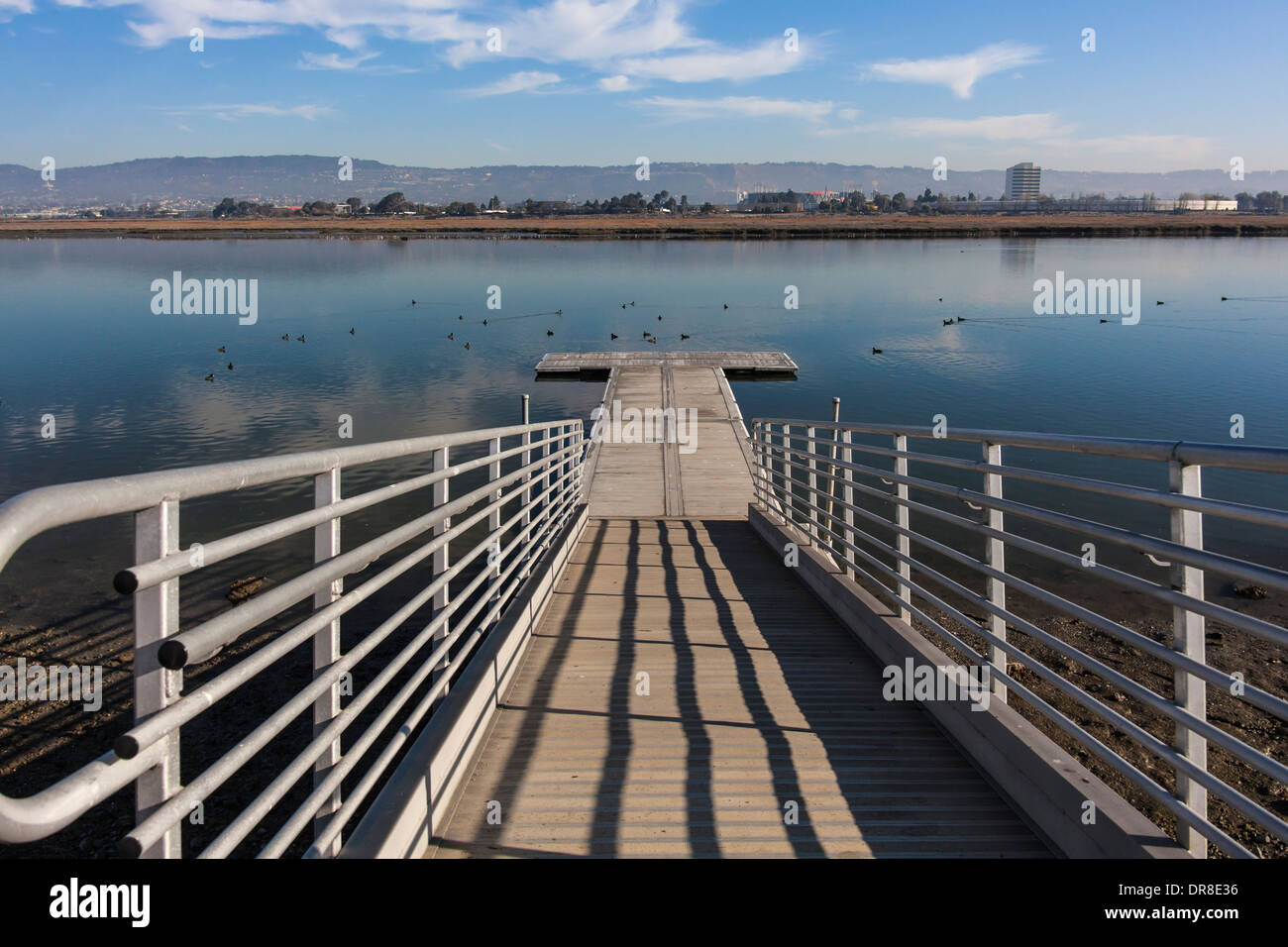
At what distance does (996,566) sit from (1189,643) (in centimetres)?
127

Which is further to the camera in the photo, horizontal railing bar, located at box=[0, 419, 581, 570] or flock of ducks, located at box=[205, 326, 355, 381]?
flock of ducks, located at box=[205, 326, 355, 381]

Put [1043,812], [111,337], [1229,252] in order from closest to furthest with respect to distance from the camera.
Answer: [1043,812]
[111,337]
[1229,252]

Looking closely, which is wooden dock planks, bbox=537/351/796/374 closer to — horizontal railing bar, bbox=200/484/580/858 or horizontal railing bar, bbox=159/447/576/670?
horizontal railing bar, bbox=200/484/580/858

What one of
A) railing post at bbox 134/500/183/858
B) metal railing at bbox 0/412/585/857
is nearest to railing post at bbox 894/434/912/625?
metal railing at bbox 0/412/585/857

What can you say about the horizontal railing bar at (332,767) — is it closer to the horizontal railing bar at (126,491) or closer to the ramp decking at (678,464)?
the horizontal railing bar at (126,491)

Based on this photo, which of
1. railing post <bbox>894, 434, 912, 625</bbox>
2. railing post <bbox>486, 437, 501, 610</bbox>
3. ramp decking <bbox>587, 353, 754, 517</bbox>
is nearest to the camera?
railing post <bbox>486, 437, 501, 610</bbox>

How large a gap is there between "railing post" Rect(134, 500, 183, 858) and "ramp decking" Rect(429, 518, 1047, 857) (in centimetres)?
136

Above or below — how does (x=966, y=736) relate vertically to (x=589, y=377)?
below

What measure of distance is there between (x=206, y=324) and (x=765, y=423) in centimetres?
3701

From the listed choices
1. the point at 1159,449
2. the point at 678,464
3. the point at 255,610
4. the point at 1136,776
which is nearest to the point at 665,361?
the point at 678,464

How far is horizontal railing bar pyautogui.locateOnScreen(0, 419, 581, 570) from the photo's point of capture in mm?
1363

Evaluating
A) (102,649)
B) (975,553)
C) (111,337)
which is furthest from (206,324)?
(975,553)

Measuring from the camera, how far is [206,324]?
4116cm
